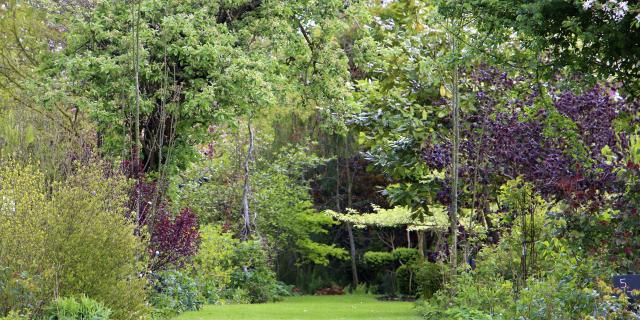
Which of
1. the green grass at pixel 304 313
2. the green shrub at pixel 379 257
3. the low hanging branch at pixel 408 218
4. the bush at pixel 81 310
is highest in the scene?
the low hanging branch at pixel 408 218

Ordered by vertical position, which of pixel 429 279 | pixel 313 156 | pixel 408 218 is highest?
pixel 313 156

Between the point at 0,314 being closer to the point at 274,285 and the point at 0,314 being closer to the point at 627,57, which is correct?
the point at 627,57

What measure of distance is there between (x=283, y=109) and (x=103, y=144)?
854 cm

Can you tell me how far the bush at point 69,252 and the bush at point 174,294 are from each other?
259cm

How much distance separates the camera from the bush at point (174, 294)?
35.2ft

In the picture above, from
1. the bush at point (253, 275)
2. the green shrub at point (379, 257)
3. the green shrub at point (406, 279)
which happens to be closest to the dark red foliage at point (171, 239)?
the bush at point (253, 275)

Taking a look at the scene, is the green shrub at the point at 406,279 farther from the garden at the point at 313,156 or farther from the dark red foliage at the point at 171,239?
the dark red foliage at the point at 171,239

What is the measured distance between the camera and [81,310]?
6797 mm

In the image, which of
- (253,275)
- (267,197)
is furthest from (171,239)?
(267,197)

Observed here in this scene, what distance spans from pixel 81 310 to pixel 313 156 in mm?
14307

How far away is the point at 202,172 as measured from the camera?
832 inches

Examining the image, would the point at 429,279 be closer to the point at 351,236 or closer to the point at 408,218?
the point at 408,218

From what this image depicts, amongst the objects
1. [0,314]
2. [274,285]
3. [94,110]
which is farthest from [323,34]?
[0,314]

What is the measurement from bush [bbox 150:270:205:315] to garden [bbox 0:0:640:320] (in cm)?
5
